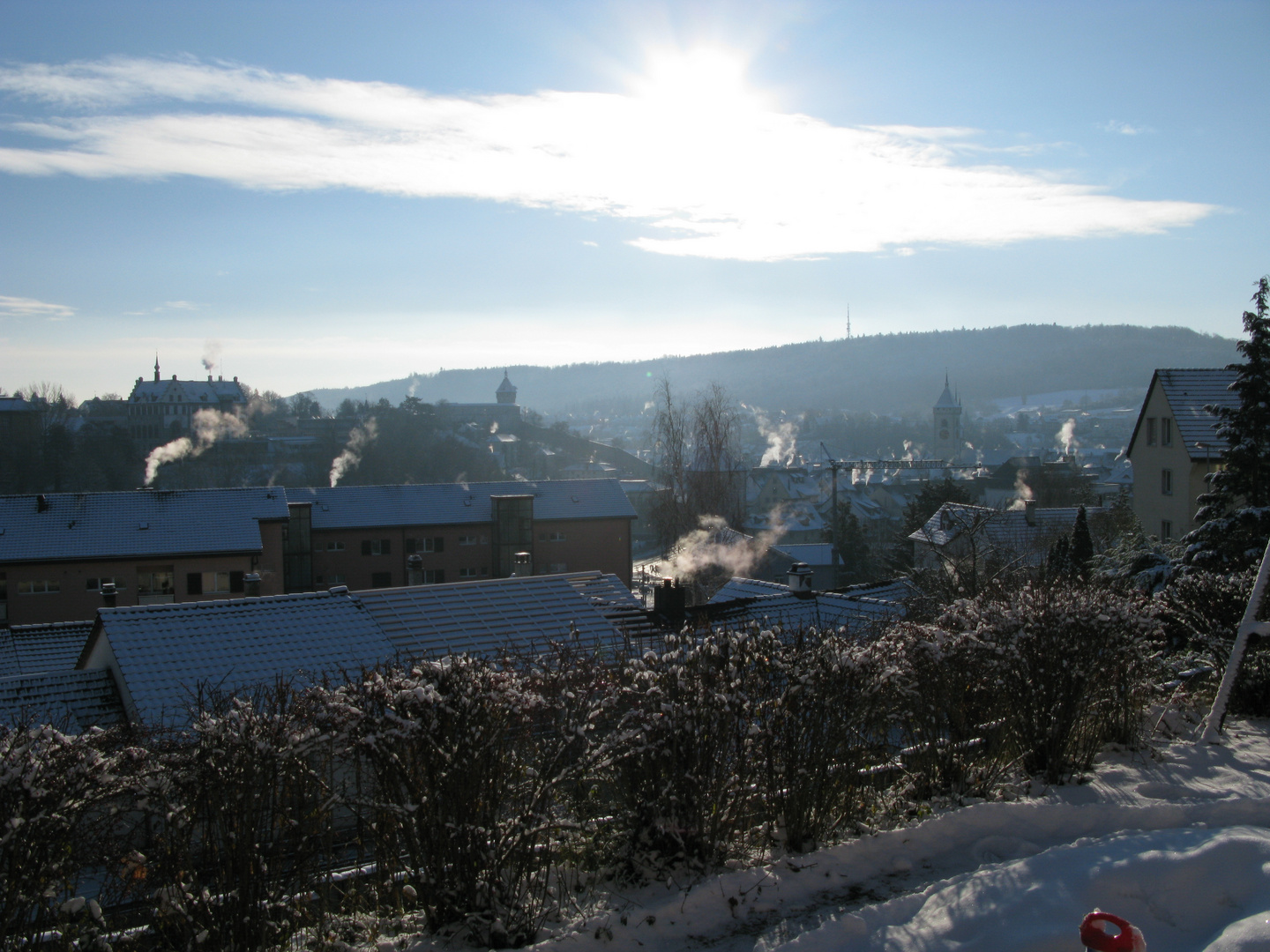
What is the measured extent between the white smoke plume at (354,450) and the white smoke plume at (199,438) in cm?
1104

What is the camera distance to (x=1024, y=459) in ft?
258

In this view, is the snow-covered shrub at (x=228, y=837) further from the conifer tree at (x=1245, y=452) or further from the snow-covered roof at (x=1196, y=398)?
the snow-covered roof at (x=1196, y=398)

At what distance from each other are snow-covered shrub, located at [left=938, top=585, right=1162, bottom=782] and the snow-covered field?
0.77 metres

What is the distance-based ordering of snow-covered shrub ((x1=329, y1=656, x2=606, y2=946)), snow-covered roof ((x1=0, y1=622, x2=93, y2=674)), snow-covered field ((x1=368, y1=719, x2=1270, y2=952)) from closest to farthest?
snow-covered field ((x1=368, y1=719, x2=1270, y2=952)) → snow-covered shrub ((x1=329, y1=656, x2=606, y2=946)) → snow-covered roof ((x1=0, y1=622, x2=93, y2=674))

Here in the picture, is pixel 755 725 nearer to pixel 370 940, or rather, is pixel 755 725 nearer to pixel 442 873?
pixel 442 873

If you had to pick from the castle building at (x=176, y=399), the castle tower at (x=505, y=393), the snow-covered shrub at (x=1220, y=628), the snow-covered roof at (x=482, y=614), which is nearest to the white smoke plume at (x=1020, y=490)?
the snow-covered roof at (x=482, y=614)

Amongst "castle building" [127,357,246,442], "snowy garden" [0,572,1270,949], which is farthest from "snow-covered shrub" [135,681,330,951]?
"castle building" [127,357,246,442]

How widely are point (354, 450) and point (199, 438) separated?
57.7ft

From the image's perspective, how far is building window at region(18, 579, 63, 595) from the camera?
29.8 metres

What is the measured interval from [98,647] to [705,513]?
3015cm

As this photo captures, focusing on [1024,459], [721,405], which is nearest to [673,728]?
[721,405]

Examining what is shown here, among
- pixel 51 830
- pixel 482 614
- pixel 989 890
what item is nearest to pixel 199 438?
pixel 482 614

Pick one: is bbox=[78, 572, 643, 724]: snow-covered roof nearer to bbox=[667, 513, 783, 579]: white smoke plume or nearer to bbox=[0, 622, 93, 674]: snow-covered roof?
bbox=[0, 622, 93, 674]: snow-covered roof

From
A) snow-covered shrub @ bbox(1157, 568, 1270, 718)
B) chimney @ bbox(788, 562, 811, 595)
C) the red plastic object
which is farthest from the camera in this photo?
chimney @ bbox(788, 562, 811, 595)
